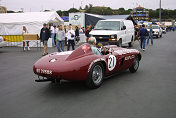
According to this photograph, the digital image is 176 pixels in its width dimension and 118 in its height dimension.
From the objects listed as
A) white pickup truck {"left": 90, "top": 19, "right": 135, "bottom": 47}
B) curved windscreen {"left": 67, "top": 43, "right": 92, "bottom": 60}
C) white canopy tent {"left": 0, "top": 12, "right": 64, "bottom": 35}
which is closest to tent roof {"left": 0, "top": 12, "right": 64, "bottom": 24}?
white canopy tent {"left": 0, "top": 12, "right": 64, "bottom": 35}

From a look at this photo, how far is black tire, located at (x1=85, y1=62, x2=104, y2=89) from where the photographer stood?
196 inches

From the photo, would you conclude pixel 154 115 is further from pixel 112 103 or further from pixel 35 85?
pixel 35 85

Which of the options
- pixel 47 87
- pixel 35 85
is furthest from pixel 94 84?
pixel 35 85

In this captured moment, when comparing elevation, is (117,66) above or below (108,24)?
below

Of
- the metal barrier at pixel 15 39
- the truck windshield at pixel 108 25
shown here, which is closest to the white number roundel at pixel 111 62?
the truck windshield at pixel 108 25

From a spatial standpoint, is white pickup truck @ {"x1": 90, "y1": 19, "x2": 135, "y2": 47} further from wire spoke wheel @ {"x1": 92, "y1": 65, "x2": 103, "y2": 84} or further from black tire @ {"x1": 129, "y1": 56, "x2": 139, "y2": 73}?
wire spoke wheel @ {"x1": 92, "y1": 65, "x2": 103, "y2": 84}

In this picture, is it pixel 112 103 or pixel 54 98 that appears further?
pixel 54 98

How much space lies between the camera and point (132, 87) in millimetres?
5461

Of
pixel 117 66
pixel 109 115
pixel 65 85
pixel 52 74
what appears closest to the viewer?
pixel 109 115

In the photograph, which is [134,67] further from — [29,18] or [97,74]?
[29,18]

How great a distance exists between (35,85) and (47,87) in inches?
18.7

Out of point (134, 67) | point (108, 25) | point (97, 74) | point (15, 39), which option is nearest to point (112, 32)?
point (108, 25)

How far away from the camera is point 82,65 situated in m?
4.72

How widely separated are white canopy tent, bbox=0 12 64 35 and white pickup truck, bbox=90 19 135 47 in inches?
211
